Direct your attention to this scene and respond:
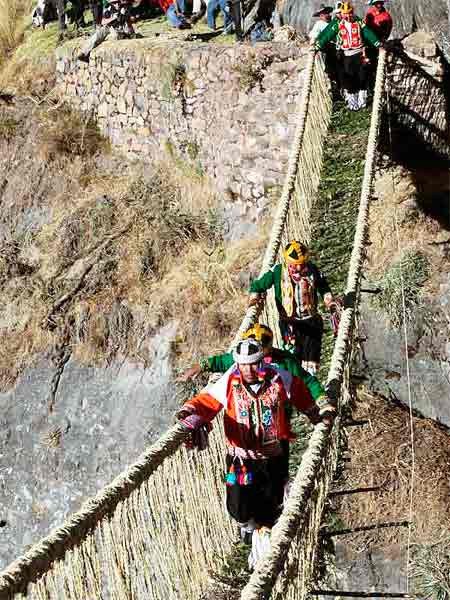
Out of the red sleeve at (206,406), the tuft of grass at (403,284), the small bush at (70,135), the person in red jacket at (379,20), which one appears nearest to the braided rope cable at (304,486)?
the red sleeve at (206,406)

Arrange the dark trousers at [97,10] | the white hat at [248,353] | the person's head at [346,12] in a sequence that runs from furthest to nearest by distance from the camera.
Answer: the dark trousers at [97,10], the person's head at [346,12], the white hat at [248,353]

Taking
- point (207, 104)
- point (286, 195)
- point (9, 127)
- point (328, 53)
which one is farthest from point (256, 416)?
point (9, 127)

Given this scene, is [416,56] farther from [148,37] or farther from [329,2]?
[148,37]

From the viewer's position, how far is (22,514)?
1070 centimetres

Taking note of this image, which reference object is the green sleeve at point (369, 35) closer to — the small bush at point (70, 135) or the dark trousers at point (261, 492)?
the small bush at point (70, 135)

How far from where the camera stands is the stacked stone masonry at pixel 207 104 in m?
10.8

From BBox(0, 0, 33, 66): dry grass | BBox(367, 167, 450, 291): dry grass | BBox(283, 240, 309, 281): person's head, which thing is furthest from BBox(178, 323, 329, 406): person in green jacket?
BBox(0, 0, 33, 66): dry grass

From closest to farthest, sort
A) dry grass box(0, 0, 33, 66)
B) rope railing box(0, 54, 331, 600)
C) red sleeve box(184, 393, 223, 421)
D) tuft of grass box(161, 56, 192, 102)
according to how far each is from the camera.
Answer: rope railing box(0, 54, 331, 600)
red sleeve box(184, 393, 223, 421)
tuft of grass box(161, 56, 192, 102)
dry grass box(0, 0, 33, 66)

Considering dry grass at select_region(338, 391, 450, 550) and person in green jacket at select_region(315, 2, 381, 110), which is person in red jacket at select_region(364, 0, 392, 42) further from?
dry grass at select_region(338, 391, 450, 550)

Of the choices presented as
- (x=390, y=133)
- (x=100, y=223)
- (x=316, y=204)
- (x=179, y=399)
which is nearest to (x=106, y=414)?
(x=179, y=399)

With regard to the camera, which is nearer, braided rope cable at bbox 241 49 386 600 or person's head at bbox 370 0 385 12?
braided rope cable at bbox 241 49 386 600

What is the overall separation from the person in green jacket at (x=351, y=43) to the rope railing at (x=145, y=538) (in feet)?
17.1

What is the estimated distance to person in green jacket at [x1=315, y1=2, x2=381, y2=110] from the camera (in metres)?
9.51

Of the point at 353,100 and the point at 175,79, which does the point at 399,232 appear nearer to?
the point at 353,100
